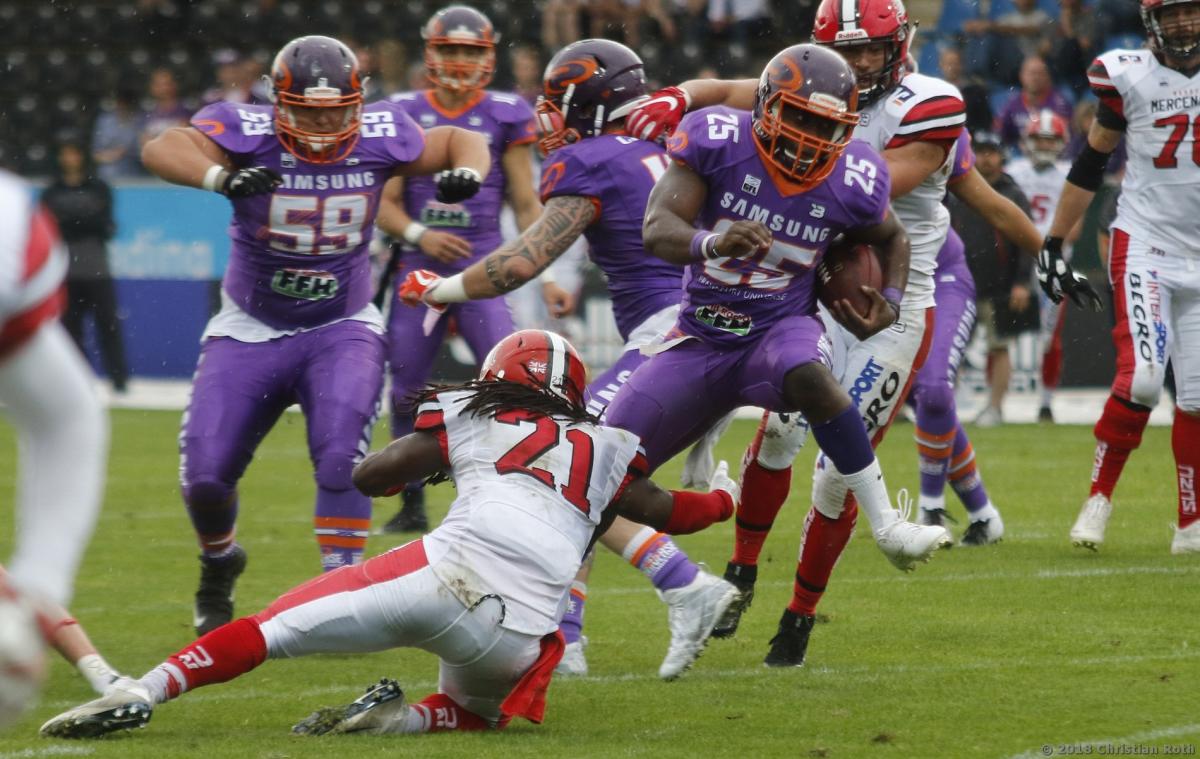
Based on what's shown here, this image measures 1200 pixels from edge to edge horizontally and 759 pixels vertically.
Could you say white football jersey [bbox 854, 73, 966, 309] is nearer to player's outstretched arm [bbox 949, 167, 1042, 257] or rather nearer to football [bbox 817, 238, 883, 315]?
player's outstretched arm [bbox 949, 167, 1042, 257]

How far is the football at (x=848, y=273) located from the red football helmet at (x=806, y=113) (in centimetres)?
26

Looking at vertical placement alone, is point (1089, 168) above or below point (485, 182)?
above

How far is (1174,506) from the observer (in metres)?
Answer: 8.73

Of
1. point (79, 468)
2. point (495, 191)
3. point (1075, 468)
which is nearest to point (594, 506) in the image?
point (79, 468)

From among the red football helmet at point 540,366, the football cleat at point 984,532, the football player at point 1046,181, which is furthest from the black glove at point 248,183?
the football player at point 1046,181

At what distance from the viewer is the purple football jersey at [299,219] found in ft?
19.8

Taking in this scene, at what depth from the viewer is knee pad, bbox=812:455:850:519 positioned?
5531mm

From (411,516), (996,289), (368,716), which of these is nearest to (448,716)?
(368,716)

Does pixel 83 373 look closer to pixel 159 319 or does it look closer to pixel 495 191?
pixel 495 191

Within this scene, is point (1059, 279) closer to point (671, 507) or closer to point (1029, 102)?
point (671, 507)

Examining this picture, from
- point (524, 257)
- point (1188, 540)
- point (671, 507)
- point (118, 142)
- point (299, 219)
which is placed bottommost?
point (118, 142)

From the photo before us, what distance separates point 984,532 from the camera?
7.86 m

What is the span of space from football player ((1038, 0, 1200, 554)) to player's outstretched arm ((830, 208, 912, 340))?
1855 millimetres

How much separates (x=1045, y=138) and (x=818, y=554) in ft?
26.9
